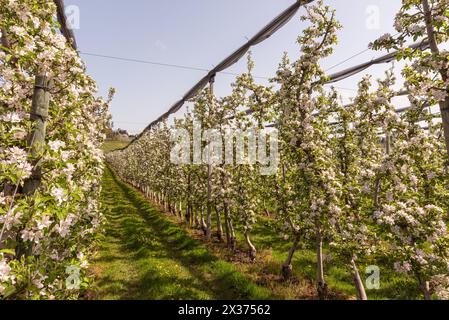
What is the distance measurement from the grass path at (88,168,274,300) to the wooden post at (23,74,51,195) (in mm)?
3199

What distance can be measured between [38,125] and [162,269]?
404 inches

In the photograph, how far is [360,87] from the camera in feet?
33.8

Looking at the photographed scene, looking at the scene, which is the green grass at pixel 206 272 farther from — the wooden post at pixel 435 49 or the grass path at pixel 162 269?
the wooden post at pixel 435 49

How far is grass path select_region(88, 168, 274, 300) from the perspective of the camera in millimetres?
10617

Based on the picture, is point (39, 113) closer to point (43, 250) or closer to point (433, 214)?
point (43, 250)

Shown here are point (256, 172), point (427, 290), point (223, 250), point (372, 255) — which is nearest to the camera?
point (427, 290)

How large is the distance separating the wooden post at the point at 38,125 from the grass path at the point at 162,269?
126 inches

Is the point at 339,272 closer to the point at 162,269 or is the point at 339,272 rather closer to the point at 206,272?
the point at 206,272

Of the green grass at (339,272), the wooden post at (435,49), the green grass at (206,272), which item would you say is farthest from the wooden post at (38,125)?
the green grass at (339,272)

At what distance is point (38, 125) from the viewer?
4453 mm

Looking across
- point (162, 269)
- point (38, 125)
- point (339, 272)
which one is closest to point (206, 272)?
point (162, 269)

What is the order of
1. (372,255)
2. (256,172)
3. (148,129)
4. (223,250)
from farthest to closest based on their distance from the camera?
(148,129)
(223,250)
(256,172)
(372,255)

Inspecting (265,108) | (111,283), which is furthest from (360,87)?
(111,283)

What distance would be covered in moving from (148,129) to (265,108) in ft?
118
